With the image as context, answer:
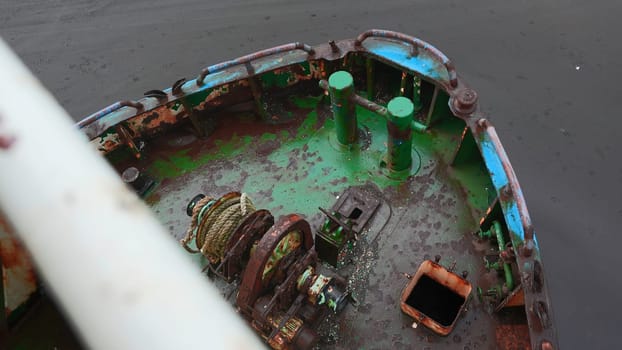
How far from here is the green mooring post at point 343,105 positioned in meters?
3.58

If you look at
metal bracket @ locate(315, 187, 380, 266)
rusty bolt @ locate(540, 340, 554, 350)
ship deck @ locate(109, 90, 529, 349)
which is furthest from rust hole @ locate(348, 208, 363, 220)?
rusty bolt @ locate(540, 340, 554, 350)

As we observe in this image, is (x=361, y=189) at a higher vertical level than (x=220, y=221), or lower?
lower

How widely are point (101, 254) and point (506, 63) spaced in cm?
625

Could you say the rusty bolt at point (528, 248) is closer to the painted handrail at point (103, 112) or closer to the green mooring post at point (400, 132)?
the green mooring post at point (400, 132)

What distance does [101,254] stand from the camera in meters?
0.51

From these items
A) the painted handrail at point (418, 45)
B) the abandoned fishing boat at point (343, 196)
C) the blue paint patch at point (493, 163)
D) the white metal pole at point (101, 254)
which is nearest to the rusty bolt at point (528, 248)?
the abandoned fishing boat at point (343, 196)

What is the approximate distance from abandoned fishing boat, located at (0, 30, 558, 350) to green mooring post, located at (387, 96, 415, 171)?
13 mm

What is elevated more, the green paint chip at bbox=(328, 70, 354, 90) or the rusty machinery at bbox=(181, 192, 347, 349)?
the green paint chip at bbox=(328, 70, 354, 90)

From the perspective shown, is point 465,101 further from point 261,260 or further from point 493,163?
point 261,260

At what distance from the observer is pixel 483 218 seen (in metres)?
3.52

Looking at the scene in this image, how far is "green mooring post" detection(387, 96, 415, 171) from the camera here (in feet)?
11.1

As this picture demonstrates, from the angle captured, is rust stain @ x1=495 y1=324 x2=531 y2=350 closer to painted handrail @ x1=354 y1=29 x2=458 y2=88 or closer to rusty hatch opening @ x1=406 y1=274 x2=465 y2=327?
rusty hatch opening @ x1=406 y1=274 x2=465 y2=327

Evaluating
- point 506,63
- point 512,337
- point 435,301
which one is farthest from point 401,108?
point 506,63

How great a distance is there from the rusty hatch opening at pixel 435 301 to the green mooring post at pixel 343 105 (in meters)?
1.30
